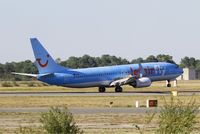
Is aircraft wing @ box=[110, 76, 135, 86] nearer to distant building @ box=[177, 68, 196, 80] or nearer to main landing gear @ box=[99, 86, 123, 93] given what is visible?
main landing gear @ box=[99, 86, 123, 93]

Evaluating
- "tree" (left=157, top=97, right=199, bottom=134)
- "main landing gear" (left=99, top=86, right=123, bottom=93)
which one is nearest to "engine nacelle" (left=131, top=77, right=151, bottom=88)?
"main landing gear" (left=99, top=86, right=123, bottom=93)

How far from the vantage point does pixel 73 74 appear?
273ft

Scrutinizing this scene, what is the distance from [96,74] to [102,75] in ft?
2.99

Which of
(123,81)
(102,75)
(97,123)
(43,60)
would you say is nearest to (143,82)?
(123,81)

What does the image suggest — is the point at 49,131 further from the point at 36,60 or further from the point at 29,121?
the point at 36,60

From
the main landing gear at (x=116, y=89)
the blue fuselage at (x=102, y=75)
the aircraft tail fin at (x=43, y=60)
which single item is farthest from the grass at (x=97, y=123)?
the main landing gear at (x=116, y=89)

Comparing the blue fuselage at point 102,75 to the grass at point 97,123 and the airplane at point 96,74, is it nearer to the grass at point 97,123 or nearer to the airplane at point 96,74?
the airplane at point 96,74

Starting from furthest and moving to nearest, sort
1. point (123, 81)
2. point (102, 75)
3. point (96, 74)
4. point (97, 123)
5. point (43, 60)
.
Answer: point (102, 75)
point (123, 81)
point (96, 74)
point (43, 60)
point (97, 123)

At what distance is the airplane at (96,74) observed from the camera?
82688mm

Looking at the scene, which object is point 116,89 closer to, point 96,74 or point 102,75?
point 102,75

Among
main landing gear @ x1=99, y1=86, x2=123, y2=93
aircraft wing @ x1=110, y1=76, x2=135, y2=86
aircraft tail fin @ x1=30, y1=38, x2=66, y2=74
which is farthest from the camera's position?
main landing gear @ x1=99, y1=86, x2=123, y2=93

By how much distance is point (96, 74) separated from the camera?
8506 cm

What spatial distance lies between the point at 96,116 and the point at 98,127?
7970 millimetres

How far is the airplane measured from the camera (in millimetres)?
82688
